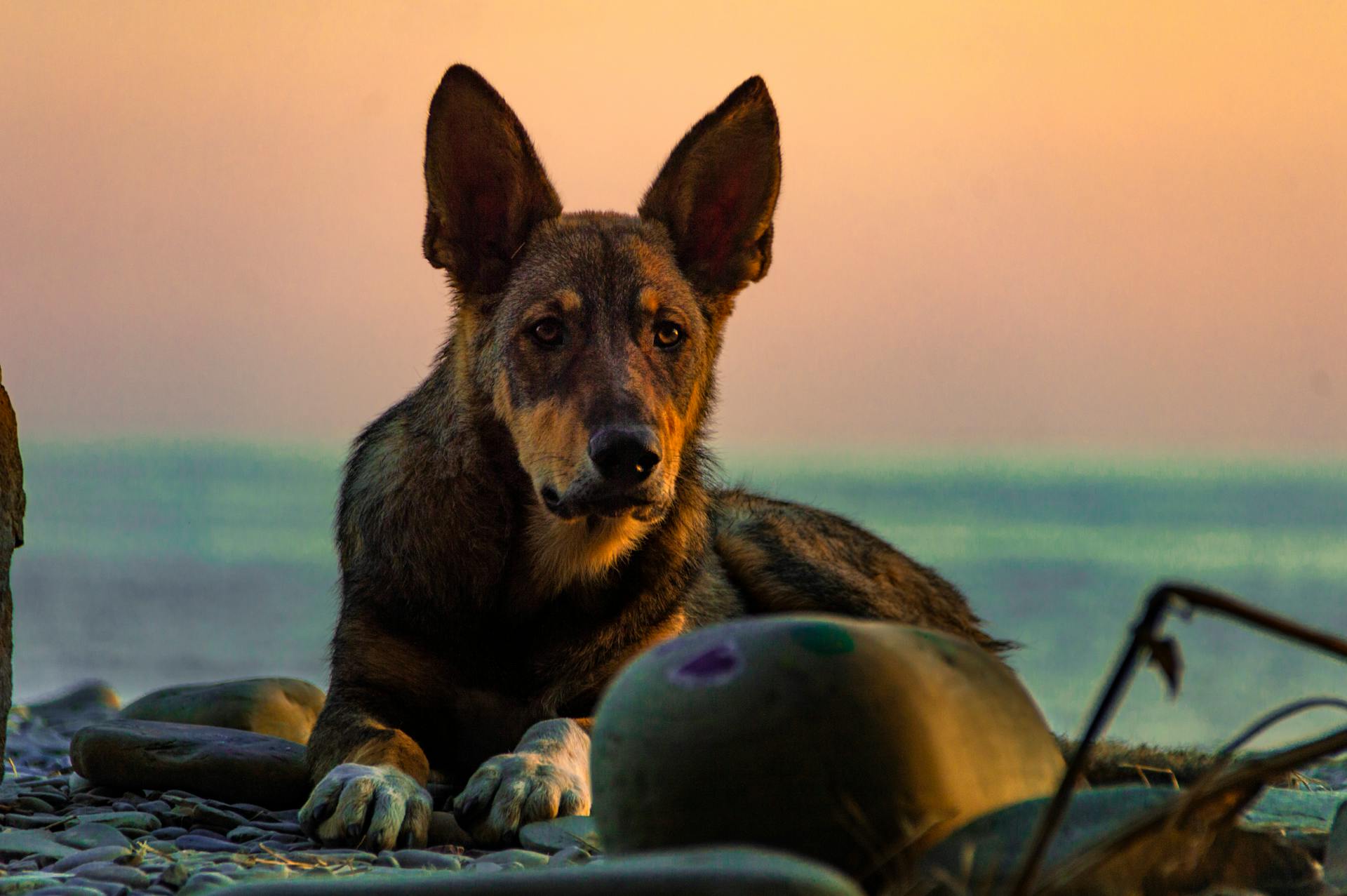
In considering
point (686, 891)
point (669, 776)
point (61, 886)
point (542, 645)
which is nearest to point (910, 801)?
point (669, 776)

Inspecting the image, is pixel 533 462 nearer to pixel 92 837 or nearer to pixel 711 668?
pixel 92 837

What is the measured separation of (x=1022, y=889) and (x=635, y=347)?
3.46 metres

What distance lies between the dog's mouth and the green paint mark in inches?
78.5

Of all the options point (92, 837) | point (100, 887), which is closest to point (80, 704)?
point (92, 837)

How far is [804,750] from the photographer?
8.34 ft

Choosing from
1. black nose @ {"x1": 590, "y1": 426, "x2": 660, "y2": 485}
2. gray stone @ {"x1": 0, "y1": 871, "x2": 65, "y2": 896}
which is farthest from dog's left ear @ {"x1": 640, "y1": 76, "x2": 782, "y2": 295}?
gray stone @ {"x1": 0, "y1": 871, "x2": 65, "y2": 896}

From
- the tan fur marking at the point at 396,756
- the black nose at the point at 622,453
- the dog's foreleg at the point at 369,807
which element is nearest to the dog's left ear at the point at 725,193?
the black nose at the point at 622,453

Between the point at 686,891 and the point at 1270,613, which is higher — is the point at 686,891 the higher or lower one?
the lower one

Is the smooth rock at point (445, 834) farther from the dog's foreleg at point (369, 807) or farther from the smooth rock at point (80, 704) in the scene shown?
the smooth rock at point (80, 704)

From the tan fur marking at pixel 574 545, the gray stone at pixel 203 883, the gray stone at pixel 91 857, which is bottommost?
the gray stone at pixel 91 857

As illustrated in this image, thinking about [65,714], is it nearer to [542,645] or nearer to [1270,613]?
[542,645]

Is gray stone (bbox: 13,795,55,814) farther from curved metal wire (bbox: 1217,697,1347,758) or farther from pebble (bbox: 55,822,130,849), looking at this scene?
curved metal wire (bbox: 1217,697,1347,758)

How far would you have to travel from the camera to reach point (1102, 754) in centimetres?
559

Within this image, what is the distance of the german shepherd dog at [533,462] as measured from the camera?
188 inches
